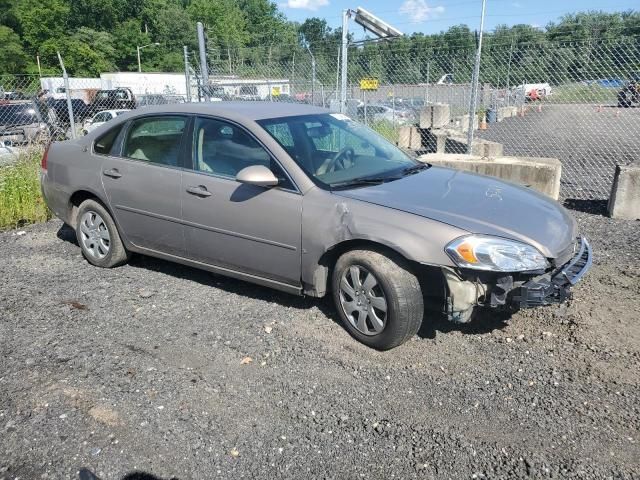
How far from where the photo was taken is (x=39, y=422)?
119 inches

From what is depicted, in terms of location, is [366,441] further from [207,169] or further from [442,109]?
[442,109]

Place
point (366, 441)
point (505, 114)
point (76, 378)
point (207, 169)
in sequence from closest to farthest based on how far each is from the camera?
1. point (366, 441)
2. point (76, 378)
3. point (207, 169)
4. point (505, 114)

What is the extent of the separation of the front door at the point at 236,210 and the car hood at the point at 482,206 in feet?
1.58

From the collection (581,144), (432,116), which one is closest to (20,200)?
(432,116)

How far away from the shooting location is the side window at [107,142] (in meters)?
5.06

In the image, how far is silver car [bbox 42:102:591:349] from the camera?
3.39 metres

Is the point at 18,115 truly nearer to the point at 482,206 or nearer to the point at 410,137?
the point at 410,137

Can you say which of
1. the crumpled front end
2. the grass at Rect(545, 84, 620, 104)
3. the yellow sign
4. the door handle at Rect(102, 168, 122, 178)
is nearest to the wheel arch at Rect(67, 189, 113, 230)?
the door handle at Rect(102, 168, 122, 178)

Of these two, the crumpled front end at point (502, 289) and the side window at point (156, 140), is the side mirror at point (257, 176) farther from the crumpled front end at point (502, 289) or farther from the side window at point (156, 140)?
the crumpled front end at point (502, 289)

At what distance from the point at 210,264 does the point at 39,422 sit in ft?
5.81

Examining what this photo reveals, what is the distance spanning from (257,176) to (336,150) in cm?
88

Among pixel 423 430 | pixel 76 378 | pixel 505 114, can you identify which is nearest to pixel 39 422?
pixel 76 378

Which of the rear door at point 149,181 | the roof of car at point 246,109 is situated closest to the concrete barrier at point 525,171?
the roof of car at point 246,109

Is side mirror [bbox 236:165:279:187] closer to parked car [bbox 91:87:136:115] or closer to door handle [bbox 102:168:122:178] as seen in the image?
door handle [bbox 102:168:122:178]
